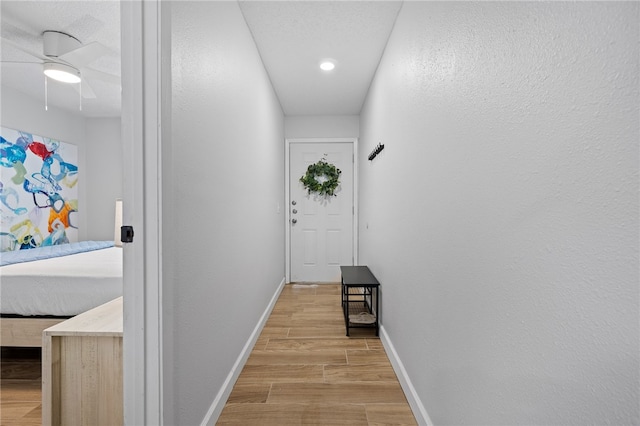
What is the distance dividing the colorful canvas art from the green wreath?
3.09 meters

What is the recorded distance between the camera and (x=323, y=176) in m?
4.46

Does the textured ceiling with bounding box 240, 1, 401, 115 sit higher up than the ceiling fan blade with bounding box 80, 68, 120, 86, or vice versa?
the textured ceiling with bounding box 240, 1, 401, 115

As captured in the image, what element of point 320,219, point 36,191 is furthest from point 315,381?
point 36,191

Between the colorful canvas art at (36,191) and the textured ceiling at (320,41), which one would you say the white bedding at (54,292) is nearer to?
the colorful canvas art at (36,191)

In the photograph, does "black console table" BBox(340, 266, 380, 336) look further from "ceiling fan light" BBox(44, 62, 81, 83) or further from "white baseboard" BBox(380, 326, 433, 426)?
"ceiling fan light" BBox(44, 62, 81, 83)

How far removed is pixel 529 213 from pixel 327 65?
2613mm

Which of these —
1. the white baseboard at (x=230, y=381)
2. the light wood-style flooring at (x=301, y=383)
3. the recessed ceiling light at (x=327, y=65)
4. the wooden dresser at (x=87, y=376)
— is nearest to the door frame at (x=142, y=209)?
the wooden dresser at (x=87, y=376)

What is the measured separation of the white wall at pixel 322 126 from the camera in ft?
14.6

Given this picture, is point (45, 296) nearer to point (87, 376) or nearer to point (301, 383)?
point (87, 376)

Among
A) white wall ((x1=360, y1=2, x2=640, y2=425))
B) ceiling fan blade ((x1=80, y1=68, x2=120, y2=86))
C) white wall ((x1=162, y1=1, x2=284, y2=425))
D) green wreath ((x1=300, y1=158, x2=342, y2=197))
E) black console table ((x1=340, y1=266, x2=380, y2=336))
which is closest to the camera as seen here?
white wall ((x1=360, y1=2, x2=640, y2=425))

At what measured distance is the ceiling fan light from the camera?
238 cm

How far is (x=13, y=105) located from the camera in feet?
11.3

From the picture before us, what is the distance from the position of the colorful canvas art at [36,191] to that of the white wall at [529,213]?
423 cm

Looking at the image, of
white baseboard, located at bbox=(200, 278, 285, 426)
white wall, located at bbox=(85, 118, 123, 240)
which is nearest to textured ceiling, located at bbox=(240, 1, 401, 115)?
white baseboard, located at bbox=(200, 278, 285, 426)
